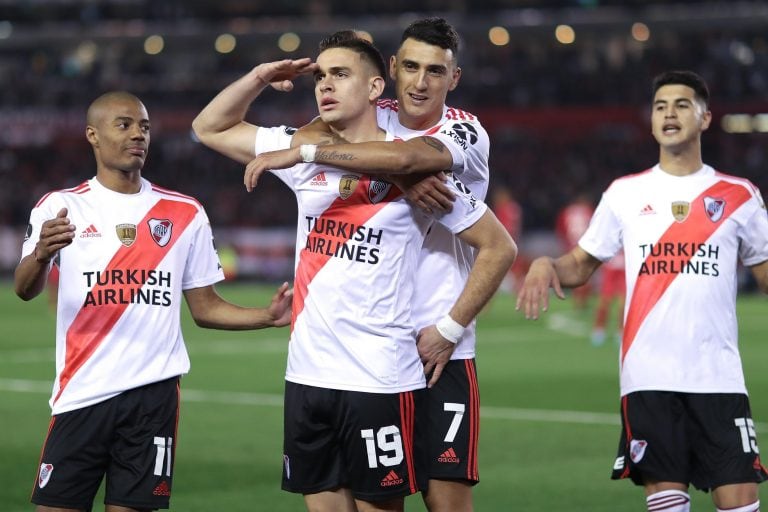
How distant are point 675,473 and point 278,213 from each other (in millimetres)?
38353

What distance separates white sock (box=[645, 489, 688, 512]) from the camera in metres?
6.50

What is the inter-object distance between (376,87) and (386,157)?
0.39m

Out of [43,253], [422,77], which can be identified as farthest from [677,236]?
[43,253]

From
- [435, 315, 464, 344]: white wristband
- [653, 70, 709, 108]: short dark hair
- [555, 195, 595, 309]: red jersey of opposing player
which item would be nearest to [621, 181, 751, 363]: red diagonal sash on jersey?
[653, 70, 709, 108]: short dark hair

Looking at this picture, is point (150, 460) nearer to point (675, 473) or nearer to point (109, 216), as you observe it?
point (109, 216)

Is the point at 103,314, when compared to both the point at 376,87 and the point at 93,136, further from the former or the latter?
the point at 376,87

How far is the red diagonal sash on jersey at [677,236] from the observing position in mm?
6664

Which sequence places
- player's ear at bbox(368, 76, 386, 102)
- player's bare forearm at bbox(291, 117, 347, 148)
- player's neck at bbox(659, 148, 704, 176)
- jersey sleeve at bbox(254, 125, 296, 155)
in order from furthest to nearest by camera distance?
player's neck at bbox(659, 148, 704, 176) < jersey sleeve at bbox(254, 125, 296, 155) < player's bare forearm at bbox(291, 117, 347, 148) < player's ear at bbox(368, 76, 386, 102)

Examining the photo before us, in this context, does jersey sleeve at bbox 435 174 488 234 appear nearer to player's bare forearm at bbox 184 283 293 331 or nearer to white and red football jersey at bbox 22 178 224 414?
player's bare forearm at bbox 184 283 293 331

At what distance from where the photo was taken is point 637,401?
6.66m

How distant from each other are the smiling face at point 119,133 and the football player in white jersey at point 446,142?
0.31m


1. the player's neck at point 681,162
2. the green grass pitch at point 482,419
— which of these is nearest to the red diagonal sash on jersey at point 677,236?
the player's neck at point 681,162

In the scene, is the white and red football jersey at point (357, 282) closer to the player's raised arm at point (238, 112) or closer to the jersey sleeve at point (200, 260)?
the player's raised arm at point (238, 112)

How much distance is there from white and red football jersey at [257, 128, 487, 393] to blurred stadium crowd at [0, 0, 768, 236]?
1384 inches
